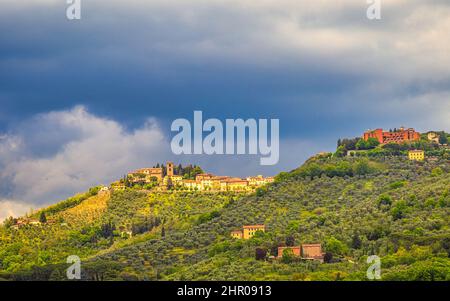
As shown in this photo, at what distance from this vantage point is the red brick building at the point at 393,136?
11856 cm

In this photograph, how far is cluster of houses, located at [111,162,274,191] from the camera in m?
117

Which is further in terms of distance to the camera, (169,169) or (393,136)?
(169,169)

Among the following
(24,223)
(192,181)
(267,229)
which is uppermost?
(192,181)

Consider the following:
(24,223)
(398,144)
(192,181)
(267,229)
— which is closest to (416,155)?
(398,144)

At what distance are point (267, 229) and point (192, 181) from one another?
3259 cm

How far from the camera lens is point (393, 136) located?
392ft

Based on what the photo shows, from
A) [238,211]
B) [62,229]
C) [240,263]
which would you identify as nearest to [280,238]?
[240,263]

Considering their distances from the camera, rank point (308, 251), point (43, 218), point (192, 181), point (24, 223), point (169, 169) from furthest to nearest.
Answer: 1. point (169, 169)
2. point (192, 181)
3. point (24, 223)
4. point (43, 218)
5. point (308, 251)

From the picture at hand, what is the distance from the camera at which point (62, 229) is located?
347 ft

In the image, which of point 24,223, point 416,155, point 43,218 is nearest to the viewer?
point 43,218

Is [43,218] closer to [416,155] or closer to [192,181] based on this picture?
[192,181]

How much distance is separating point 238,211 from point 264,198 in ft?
15.1

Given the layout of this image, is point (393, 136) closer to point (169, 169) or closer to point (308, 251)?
point (169, 169)

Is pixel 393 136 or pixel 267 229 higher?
pixel 393 136
